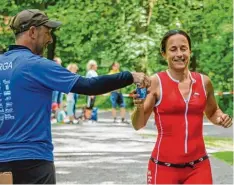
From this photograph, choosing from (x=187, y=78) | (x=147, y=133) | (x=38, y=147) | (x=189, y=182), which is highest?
(x=187, y=78)

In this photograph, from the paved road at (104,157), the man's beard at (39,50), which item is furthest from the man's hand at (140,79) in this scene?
the paved road at (104,157)

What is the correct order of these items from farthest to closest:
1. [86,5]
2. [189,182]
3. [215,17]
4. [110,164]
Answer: [215,17] < [86,5] < [110,164] < [189,182]

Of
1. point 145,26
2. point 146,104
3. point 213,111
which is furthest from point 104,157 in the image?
point 145,26

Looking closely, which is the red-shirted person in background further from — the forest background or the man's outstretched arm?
the forest background

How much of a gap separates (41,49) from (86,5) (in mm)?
18670

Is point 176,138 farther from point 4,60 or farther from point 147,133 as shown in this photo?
point 147,133

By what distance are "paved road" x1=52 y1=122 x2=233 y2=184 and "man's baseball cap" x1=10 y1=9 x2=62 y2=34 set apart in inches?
205

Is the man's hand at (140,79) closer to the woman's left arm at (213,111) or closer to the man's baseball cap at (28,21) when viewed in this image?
the man's baseball cap at (28,21)

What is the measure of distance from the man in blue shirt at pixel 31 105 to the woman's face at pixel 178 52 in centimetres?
85

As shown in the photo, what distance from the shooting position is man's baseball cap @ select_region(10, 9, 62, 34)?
4410 mm

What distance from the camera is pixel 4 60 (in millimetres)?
A: 4387

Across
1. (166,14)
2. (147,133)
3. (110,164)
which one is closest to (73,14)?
(166,14)

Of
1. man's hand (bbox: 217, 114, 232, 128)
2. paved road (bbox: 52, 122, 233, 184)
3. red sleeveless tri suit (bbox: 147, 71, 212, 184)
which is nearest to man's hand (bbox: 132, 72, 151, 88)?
red sleeveless tri suit (bbox: 147, 71, 212, 184)

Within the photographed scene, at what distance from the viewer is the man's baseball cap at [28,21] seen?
4.41 m
